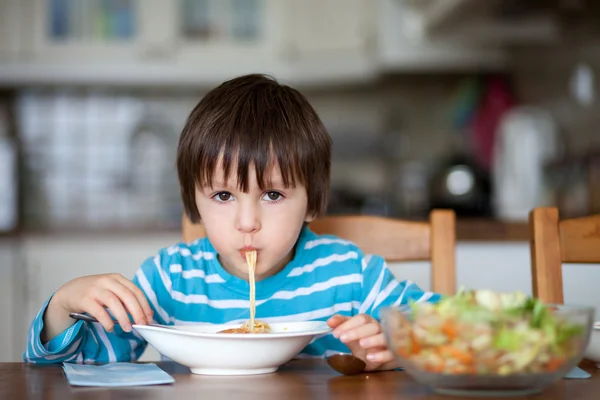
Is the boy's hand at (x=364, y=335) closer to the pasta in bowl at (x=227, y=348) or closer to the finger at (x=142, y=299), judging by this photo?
the pasta in bowl at (x=227, y=348)

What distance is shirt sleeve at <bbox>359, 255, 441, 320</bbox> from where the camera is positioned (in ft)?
3.48

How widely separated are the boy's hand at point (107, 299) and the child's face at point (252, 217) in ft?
0.52

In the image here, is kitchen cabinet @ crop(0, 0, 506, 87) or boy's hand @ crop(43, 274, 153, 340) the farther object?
kitchen cabinet @ crop(0, 0, 506, 87)

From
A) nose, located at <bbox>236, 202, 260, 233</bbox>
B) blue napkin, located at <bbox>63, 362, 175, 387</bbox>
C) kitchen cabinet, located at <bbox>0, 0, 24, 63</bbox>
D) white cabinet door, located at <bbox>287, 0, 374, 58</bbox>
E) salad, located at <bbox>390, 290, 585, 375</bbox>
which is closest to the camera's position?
salad, located at <bbox>390, 290, 585, 375</bbox>

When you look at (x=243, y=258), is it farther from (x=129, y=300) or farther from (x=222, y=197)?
(x=129, y=300)

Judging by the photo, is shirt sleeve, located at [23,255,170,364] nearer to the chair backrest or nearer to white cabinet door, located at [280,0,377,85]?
the chair backrest

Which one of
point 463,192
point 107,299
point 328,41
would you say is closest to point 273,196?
point 107,299

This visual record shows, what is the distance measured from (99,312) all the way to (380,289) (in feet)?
1.33

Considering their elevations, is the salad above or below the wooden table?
above

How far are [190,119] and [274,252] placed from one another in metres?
0.22

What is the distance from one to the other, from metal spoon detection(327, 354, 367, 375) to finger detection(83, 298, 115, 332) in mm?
258

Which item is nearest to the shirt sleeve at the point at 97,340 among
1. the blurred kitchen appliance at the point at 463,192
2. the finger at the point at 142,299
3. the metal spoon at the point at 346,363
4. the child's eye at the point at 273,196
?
the finger at the point at 142,299

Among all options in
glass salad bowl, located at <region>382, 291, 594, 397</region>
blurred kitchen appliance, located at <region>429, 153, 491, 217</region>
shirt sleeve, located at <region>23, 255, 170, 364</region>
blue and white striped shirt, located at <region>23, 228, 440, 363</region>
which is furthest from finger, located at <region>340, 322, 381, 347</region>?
blurred kitchen appliance, located at <region>429, 153, 491, 217</region>

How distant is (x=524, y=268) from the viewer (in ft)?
6.81
